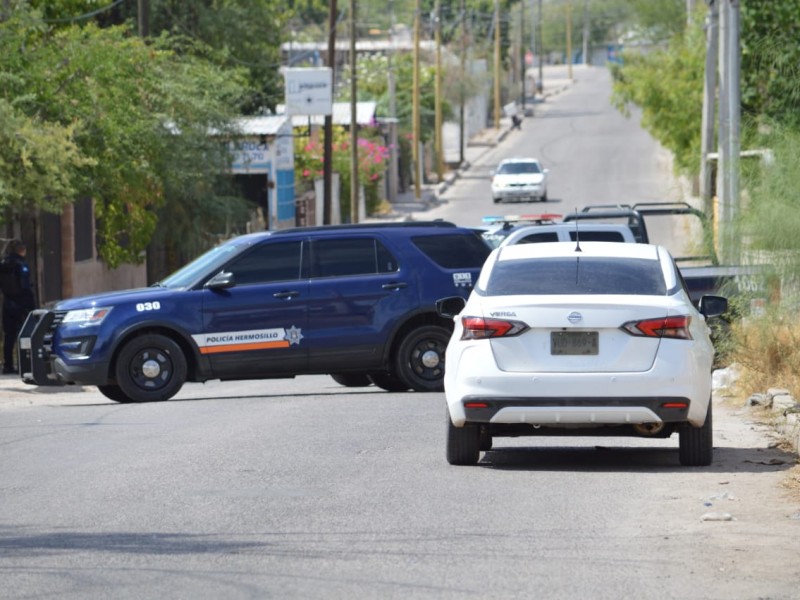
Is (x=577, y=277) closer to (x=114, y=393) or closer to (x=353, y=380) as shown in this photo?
(x=114, y=393)

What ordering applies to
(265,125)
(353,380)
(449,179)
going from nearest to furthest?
(353,380), (265,125), (449,179)

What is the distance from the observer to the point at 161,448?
12.6 metres

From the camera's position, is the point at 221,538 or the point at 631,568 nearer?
the point at 631,568

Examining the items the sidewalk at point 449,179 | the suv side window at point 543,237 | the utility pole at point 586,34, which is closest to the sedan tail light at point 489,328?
the suv side window at point 543,237

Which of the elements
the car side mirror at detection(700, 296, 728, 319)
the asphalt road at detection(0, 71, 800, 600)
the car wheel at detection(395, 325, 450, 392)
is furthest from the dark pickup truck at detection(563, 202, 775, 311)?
the car side mirror at detection(700, 296, 728, 319)

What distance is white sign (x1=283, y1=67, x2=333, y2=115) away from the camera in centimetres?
Answer: 4462

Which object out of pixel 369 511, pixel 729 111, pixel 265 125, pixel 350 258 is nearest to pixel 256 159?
pixel 265 125

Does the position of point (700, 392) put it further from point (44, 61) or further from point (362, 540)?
point (44, 61)

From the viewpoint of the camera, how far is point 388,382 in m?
18.7

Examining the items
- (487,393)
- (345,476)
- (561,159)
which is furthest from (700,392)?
(561,159)

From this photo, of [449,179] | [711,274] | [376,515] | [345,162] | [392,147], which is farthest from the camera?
[449,179]

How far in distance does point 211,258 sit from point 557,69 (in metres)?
156

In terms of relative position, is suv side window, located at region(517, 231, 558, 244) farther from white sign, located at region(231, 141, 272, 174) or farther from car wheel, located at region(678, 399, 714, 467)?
white sign, located at region(231, 141, 272, 174)

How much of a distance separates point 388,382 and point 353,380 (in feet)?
4.47
